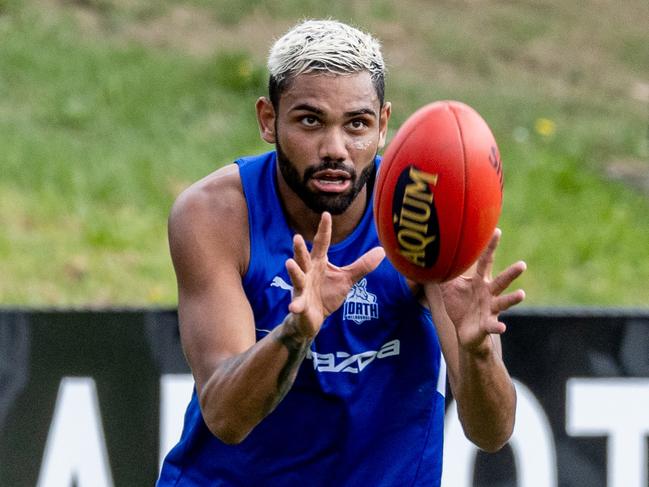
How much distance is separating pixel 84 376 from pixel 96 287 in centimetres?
229

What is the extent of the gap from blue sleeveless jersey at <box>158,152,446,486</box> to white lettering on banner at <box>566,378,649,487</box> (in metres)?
1.90

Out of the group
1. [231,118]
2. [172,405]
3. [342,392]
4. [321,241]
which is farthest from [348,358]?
[231,118]

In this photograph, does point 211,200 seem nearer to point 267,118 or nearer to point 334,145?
point 267,118

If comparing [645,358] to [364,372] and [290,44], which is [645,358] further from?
[290,44]

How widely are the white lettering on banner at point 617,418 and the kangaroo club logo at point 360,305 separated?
221 cm

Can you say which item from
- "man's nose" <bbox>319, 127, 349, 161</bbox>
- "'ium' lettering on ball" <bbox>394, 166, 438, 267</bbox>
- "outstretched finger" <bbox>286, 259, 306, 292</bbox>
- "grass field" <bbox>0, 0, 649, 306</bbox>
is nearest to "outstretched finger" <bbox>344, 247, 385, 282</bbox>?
"'ium' lettering on ball" <bbox>394, 166, 438, 267</bbox>

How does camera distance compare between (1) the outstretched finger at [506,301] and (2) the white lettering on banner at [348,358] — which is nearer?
(1) the outstretched finger at [506,301]

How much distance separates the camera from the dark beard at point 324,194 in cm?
389

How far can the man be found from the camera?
3744mm

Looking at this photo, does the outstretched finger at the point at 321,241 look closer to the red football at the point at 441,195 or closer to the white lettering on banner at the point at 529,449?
the red football at the point at 441,195

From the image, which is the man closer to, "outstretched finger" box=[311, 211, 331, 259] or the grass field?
"outstretched finger" box=[311, 211, 331, 259]

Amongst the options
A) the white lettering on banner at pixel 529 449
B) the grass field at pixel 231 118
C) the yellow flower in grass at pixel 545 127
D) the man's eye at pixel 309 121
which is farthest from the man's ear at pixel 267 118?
the yellow flower in grass at pixel 545 127

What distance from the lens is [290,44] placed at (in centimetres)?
401

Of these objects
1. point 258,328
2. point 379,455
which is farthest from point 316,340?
point 379,455
